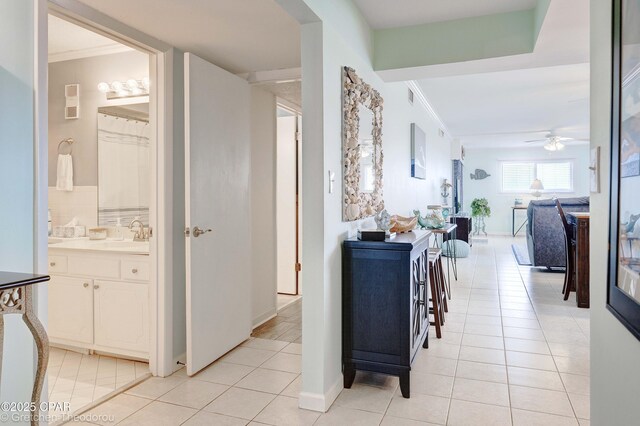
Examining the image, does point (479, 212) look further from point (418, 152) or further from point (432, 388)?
point (432, 388)

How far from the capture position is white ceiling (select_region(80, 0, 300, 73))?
231cm

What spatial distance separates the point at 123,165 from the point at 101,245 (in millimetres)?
718

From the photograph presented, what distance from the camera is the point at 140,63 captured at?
10.8ft

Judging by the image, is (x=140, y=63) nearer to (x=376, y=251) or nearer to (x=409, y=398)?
(x=376, y=251)

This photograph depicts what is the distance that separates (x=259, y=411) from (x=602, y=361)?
1.69m

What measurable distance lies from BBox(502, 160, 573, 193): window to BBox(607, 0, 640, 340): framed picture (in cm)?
1144

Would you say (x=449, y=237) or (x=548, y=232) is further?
(x=449, y=237)

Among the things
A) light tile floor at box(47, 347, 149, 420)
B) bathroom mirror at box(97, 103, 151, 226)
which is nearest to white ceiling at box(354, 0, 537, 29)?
bathroom mirror at box(97, 103, 151, 226)

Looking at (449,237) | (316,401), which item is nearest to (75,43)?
(316,401)

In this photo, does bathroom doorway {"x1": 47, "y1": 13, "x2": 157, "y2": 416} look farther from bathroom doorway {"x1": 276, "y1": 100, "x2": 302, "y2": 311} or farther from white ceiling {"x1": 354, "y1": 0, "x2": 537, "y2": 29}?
bathroom doorway {"x1": 276, "y1": 100, "x2": 302, "y2": 311}

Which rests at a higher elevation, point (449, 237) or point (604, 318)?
point (604, 318)

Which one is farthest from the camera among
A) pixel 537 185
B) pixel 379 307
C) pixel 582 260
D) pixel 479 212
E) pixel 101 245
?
pixel 479 212

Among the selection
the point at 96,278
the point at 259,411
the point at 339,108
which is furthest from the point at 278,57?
the point at 259,411

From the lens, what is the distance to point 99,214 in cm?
354
